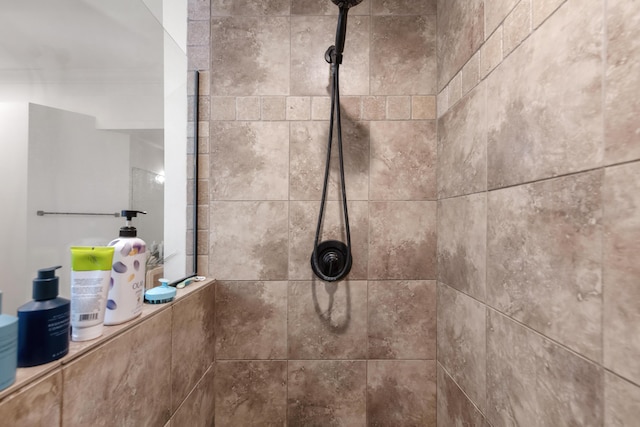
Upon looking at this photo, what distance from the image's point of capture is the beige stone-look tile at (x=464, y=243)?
747 millimetres

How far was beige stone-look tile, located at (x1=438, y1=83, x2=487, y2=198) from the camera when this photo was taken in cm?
75

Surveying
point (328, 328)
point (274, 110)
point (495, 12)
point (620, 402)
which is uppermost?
point (495, 12)

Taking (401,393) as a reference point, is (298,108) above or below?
above

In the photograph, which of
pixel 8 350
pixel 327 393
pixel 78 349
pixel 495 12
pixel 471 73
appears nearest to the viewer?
pixel 8 350

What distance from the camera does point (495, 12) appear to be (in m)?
0.69

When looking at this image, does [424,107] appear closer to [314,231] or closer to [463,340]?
[314,231]

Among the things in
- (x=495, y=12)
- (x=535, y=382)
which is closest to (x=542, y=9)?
(x=495, y=12)

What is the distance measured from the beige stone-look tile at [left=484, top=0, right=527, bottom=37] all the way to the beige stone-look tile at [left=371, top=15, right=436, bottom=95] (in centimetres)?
31

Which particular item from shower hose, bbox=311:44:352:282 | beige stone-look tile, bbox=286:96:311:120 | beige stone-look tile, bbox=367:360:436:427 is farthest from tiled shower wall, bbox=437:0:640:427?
beige stone-look tile, bbox=286:96:311:120

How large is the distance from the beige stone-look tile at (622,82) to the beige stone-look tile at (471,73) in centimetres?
37

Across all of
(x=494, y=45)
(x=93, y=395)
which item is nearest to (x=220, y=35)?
(x=494, y=45)

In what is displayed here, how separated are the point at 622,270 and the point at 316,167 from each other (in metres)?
0.84

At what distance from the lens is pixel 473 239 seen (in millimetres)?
789

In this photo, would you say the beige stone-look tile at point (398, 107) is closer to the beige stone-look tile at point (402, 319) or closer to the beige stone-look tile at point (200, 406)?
the beige stone-look tile at point (402, 319)
